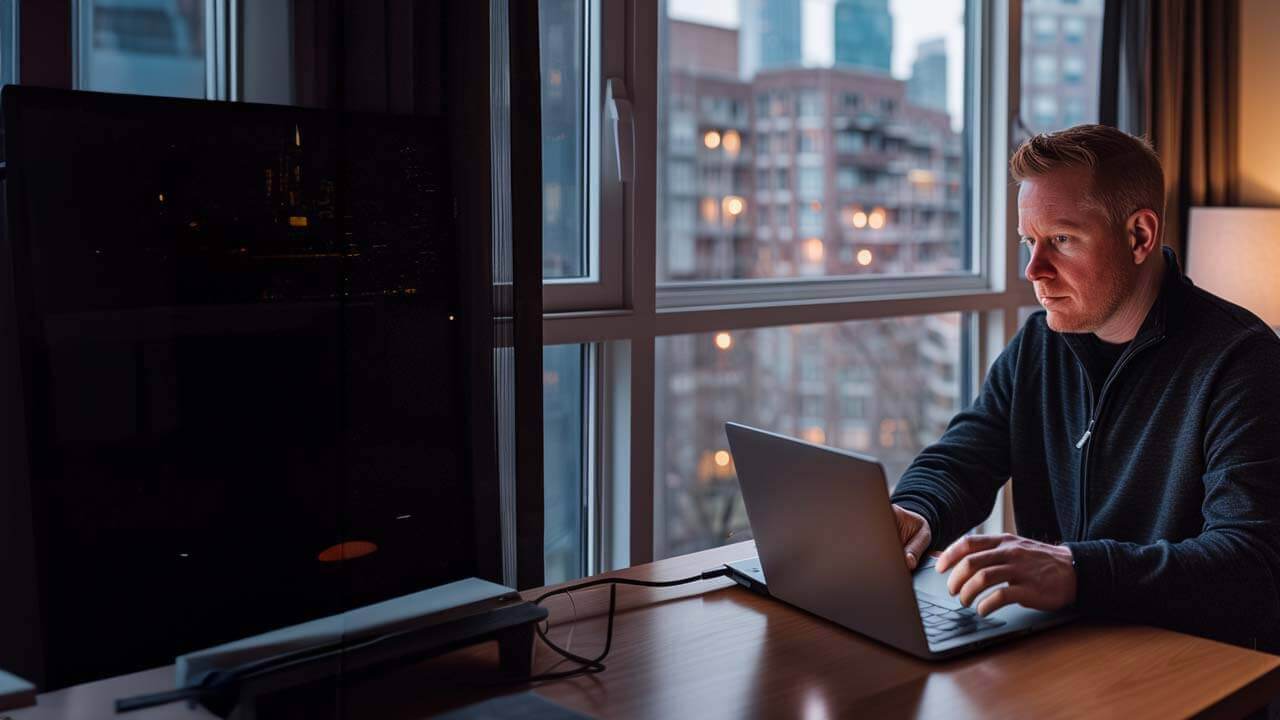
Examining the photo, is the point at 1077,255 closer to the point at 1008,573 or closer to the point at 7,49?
the point at 1008,573

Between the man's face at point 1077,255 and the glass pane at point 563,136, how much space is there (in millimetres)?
805

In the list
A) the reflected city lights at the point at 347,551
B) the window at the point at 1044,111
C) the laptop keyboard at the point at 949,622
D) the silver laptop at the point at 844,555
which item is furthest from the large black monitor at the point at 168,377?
the window at the point at 1044,111

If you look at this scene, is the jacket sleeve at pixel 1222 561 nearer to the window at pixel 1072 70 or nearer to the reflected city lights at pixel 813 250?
the reflected city lights at pixel 813 250

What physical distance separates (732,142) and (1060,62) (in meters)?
1.26

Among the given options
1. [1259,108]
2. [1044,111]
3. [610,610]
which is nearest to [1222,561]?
[610,610]

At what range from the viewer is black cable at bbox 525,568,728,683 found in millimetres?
1157

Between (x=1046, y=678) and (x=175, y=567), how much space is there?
876mm

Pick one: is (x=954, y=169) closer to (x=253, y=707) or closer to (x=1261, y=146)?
(x=1261, y=146)

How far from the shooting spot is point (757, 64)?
241cm

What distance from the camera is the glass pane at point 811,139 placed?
2.28m

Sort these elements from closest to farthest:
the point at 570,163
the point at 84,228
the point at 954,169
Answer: the point at 84,228 < the point at 570,163 < the point at 954,169

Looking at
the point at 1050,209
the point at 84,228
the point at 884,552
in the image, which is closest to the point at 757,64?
the point at 1050,209

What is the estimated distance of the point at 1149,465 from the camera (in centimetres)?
159

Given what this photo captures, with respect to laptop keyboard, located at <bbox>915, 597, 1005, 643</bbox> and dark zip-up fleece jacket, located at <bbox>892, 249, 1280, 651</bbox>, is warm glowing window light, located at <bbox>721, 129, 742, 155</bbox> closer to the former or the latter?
dark zip-up fleece jacket, located at <bbox>892, 249, 1280, 651</bbox>
